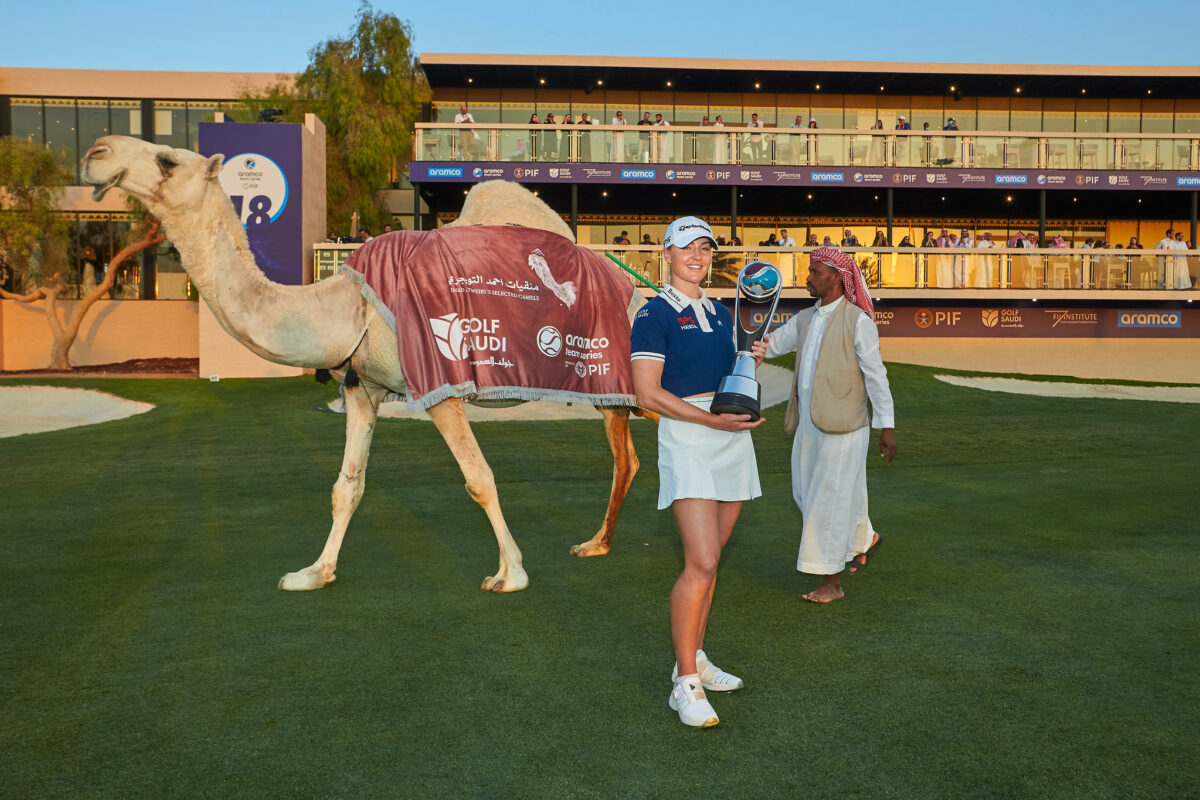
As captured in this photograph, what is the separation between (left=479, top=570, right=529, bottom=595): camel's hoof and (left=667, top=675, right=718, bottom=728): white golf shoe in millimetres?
2294

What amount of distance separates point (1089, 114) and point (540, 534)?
41718mm

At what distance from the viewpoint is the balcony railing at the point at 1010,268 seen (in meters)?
29.7

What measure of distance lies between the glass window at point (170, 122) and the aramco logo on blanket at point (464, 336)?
34703 millimetres

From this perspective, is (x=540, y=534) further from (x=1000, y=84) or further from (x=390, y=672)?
(x=1000, y=84)

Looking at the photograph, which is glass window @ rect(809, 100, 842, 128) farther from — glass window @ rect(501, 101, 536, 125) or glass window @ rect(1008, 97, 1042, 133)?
glass window @ rect(501, 101, 536, 125)

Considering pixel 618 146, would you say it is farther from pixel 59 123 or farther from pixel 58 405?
pixel 59 123

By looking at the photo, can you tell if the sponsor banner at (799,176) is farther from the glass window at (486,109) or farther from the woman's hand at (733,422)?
the woman's hand at (733,422)

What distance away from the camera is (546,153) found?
30297 mm

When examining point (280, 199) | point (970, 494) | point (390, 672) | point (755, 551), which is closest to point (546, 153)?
point (280, 199)

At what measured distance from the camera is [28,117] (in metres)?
36.7

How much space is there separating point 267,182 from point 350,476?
22.6 metres

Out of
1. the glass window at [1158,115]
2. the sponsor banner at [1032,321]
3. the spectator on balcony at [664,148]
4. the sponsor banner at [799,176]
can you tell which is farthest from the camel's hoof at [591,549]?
the glass window at [1158,115]

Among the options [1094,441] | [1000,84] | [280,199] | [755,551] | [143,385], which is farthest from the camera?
[1000,84]

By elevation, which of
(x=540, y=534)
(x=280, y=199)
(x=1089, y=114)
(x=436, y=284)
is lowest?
(x=540, y=534)
